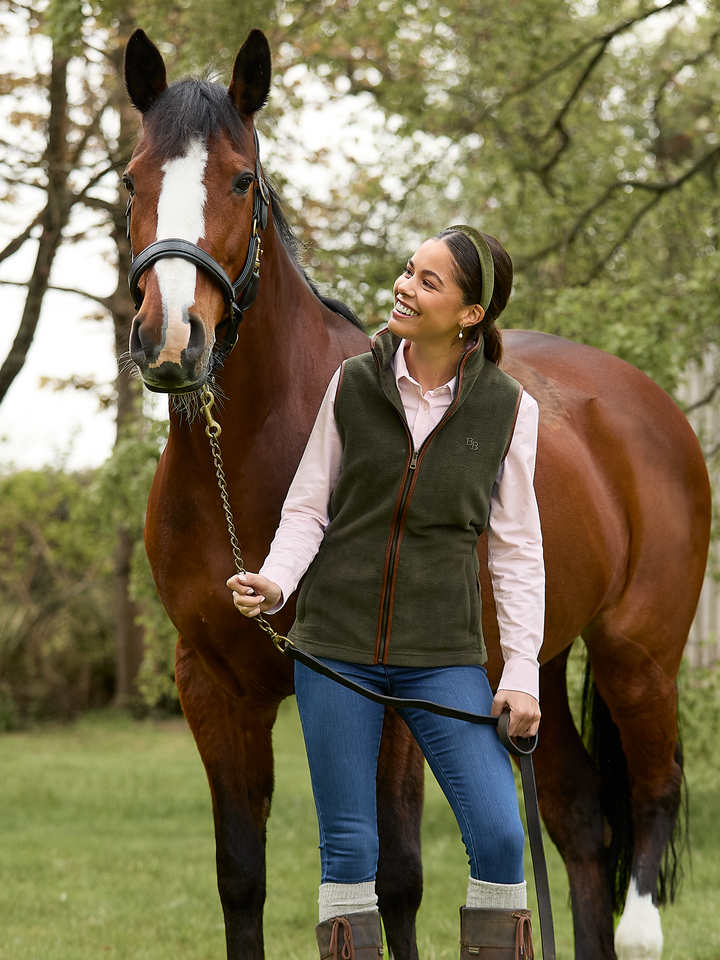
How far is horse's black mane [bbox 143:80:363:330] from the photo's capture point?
1.97 m

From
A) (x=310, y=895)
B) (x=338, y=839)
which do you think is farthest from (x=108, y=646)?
(x=338, y=839)

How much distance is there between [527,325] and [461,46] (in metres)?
2.38

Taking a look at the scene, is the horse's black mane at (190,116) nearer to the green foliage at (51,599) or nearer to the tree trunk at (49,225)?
the tree trunk at (49,225)

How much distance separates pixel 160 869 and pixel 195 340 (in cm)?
414

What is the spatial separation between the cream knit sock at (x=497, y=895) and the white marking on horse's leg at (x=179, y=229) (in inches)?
45.0

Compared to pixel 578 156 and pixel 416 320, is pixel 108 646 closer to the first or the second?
pixel 578 156

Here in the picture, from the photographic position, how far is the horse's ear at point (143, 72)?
211cm

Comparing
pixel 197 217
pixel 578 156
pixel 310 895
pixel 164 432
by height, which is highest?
pixel 578 156

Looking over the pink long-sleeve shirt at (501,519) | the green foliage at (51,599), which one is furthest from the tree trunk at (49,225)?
the green foliage at (51,599)

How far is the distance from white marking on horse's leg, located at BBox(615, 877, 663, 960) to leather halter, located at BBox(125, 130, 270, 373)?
85.5 inches

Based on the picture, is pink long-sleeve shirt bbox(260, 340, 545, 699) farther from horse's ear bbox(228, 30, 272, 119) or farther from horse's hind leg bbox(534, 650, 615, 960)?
horse's hind leg bbox(534, 650, 615, 960)

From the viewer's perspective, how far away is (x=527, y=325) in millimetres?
5738

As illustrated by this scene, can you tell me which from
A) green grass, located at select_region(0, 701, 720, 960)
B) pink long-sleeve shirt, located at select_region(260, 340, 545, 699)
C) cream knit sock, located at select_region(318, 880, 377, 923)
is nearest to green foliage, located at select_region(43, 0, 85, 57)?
pink long-sleeve shirt, located at select_region(260, 340, 545, 699)

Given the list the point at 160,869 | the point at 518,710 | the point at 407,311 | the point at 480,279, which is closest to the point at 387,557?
the point at 518,710
